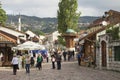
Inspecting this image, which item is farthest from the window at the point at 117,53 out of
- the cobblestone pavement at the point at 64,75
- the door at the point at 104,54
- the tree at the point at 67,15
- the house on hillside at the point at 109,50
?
the tree at the point at 67,15

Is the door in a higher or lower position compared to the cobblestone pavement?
higher

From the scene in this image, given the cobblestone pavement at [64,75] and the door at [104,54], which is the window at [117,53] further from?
the door at [104,54]

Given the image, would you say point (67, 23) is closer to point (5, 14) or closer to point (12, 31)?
point (5, 14)

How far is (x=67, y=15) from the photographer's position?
81625mm

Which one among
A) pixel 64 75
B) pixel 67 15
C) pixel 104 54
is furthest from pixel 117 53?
pixel 67 15

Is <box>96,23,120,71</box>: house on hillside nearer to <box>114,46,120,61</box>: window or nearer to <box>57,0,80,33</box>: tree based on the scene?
<box>114,46,120,61</box>: window

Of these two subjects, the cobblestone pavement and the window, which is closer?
the cobblestone pavement

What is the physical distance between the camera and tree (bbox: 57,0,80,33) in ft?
266

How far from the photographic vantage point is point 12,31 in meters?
63.3

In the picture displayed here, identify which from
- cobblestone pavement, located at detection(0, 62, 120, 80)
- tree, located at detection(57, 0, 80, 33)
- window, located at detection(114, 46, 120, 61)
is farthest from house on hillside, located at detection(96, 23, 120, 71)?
tree, located at detection(57, 0, 80, 33)

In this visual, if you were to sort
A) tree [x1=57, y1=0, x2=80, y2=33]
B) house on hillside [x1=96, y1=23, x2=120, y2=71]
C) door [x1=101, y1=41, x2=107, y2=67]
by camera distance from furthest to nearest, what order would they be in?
1. tree [x1=57, y1=0, x2=80, y2=33]
2. door [x1=101, y1=41, x2=107, y2=67]
3. house on hillside [x1=96, y1=23, x2=120, y2=71]

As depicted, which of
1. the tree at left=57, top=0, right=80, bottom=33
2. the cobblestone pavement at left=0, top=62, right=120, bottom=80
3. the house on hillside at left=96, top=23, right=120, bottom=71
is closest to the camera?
the cobblestone pavement at left=0, top=62, right=120, bottom=80

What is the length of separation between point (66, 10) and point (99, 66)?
44.5 meters

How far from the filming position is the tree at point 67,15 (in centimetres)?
8119
